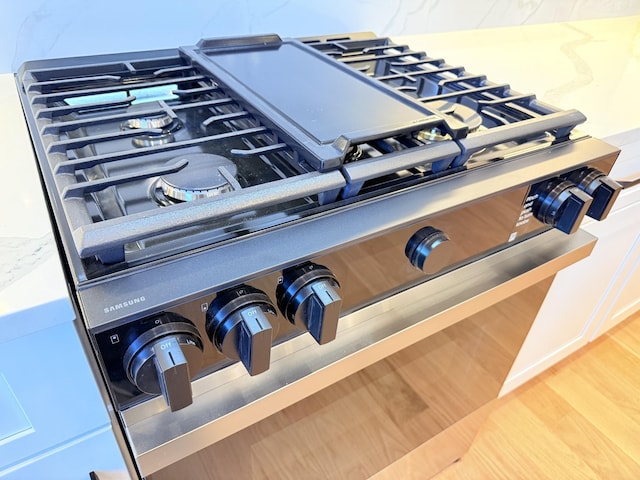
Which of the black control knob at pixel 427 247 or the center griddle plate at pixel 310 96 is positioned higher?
the center griddle plate at pixel 310 96

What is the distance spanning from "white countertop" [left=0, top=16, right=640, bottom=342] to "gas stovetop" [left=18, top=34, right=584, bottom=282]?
0.03 meters

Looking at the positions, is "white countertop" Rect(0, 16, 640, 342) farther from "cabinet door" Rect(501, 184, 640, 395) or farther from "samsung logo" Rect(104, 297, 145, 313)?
"cabinet door" Rect(501, 184, 640, 395)

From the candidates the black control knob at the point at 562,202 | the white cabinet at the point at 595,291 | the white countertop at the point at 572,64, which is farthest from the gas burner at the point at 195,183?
the white cabinet at the point at 595,291

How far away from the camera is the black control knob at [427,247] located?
53 centimetres

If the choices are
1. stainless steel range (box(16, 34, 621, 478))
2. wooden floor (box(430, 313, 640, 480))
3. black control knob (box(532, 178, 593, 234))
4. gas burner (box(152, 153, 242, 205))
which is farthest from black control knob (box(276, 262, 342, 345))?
wooden floor (box(430, 313, 640, 480))

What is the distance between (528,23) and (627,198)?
69cm

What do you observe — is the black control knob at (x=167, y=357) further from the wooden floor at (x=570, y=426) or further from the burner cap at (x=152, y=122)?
the wooden floor at (x=570, y=426)

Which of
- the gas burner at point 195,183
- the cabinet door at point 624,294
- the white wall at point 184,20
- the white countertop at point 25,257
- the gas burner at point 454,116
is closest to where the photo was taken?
the white countertop at point 25,257

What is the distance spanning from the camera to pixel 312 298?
45cm

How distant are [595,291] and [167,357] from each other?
1167 millimetres

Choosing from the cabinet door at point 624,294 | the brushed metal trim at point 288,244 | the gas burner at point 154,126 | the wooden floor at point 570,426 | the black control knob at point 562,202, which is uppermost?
the gas burner at point 154,126

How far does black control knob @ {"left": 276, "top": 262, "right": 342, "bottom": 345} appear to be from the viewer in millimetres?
446

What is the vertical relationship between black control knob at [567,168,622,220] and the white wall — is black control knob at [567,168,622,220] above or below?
below

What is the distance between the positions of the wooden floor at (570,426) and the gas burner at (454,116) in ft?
3.29
